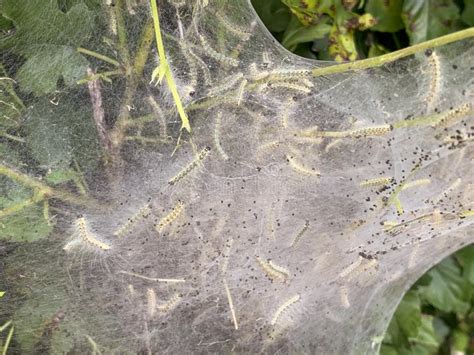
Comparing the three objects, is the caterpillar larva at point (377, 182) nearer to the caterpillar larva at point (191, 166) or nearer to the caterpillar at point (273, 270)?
the caterpillar at point (273, 270)

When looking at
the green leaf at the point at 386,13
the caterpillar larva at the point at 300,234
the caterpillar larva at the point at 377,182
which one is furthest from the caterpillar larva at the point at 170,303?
the green leaf at the point at 386,13

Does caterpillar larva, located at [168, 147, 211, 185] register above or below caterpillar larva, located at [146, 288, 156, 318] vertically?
above

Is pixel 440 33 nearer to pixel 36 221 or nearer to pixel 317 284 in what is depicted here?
pixel 317 284

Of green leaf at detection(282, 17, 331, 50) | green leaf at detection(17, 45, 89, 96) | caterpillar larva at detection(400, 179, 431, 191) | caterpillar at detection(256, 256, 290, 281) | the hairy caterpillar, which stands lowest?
caterpillar at detection(256, 256, 290, 281)

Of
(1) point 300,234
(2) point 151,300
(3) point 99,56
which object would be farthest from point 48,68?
(1) point 300,234

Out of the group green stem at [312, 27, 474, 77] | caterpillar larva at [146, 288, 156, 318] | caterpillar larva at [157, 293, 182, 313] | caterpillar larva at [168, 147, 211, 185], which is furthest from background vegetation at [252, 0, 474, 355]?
caterpillar larva at [146, 288, 156, 318]

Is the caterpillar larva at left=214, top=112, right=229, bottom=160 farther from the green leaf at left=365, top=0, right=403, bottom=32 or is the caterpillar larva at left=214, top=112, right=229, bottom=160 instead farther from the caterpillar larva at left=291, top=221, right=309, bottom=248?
the green leaf at left=365, top=0, right=403, bottom=32

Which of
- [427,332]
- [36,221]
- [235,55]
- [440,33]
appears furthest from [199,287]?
[440,33]
